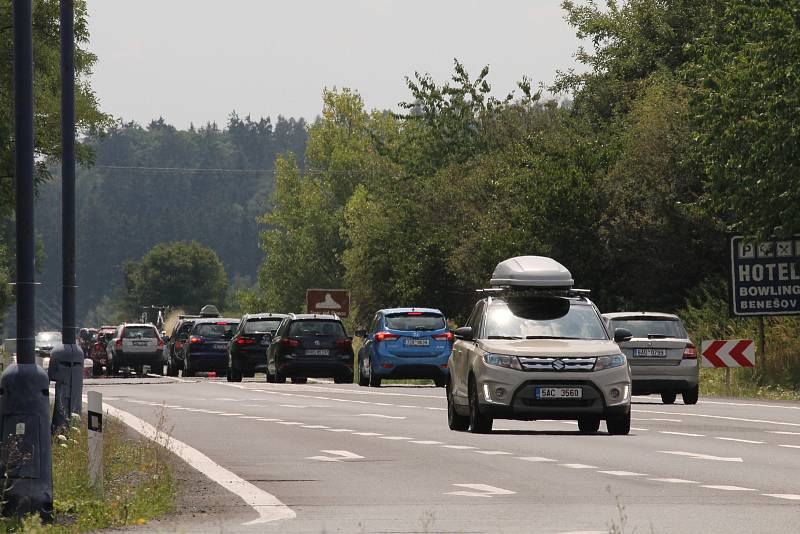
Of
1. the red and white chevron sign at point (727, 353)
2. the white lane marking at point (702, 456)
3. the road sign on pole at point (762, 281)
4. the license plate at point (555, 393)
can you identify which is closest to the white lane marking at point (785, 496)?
the white lane marking at point (702, 456)

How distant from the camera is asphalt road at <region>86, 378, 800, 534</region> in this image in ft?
45.3

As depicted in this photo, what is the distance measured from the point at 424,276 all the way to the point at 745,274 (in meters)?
30.3

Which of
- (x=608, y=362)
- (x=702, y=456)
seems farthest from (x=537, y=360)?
(x=702, y=456)

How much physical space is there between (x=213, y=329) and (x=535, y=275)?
110 feet

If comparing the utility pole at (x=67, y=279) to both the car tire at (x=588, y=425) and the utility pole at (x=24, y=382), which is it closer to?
the car tire at (x=588, y=425)

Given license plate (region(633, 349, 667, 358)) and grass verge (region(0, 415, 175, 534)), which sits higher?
license plate (region(633, 349, 667, 358))

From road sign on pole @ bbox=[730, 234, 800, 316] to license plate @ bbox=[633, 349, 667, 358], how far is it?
7.86 m

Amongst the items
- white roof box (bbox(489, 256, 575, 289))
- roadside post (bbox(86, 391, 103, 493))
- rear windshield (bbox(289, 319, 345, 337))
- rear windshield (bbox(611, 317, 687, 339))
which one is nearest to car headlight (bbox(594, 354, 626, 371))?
white roof box (bbox(489, 256, 575, 289))

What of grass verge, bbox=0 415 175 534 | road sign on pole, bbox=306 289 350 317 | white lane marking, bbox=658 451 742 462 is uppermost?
road sign on pole, bbox=306 289 350 317

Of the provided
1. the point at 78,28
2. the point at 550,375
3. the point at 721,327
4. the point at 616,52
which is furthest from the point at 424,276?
the point at 550,375

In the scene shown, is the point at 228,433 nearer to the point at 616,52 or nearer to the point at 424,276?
the point at 424,276

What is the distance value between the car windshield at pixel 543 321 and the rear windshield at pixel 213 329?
33.5 meters

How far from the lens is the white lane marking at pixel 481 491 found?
52.6 feet

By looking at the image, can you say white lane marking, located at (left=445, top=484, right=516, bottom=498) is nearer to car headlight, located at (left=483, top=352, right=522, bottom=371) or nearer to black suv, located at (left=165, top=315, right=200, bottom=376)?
car headlight, located at (left=483, top=352, right=522, bottom=371)
